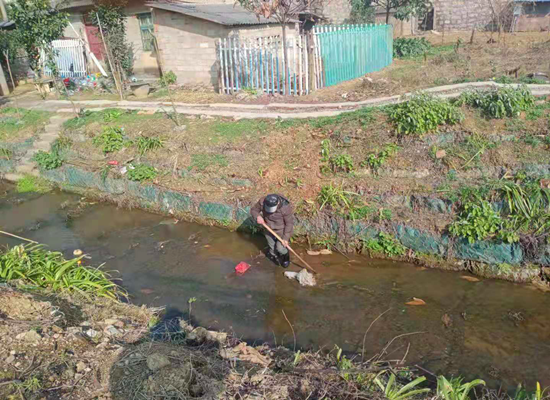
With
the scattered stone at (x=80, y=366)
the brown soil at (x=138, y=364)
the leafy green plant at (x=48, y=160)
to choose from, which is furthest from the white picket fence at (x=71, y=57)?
the scattered stone at (x=80, y=366)

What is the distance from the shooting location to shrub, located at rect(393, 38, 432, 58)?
1886cm

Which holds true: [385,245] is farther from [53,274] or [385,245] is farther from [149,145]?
[149,145]

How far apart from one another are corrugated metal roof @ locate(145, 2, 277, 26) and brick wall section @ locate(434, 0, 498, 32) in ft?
46.7

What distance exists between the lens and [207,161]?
9.16 metres

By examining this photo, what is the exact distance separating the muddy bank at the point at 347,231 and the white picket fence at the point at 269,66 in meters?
5.50

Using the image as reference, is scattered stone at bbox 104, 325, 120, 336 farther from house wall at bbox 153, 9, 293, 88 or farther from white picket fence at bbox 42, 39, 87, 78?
white picket fence at bbox 42, 39, 87, 78

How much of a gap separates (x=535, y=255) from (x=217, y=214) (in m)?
5.50

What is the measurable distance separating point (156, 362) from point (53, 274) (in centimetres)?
288

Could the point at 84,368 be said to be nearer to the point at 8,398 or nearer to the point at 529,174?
the point at 8,398

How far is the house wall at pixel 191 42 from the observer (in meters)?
14.5

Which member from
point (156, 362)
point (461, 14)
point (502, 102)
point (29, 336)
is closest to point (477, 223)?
→ point (502, 102)

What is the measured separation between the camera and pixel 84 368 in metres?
4.12

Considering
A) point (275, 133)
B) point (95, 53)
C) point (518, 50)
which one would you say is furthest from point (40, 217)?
point (518, 50)

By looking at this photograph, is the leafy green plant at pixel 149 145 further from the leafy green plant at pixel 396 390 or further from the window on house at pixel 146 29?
the window on house at pixel 146 29
